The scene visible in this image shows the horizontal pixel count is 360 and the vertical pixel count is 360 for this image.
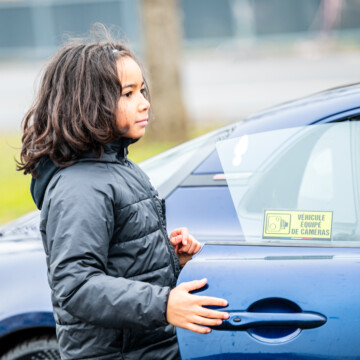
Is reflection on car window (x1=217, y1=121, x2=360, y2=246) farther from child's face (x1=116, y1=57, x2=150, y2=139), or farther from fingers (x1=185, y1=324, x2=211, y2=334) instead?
child's face (x1=116, y1=57, x2=150, y2=139)

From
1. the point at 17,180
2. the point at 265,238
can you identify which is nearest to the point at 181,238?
the point at 265,238

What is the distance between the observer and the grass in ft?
19.9

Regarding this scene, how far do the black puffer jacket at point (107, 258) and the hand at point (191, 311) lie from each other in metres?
0.02

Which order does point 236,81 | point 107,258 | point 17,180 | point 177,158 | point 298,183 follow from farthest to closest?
point 236,81 → point 17,180 → point 177,158 → point 298,183 → point 107,258

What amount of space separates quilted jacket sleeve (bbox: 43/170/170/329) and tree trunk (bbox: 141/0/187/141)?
22.2 ft

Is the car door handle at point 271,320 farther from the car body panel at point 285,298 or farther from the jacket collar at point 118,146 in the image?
the jacket collar at point 118,146

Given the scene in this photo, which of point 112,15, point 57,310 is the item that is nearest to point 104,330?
point 57,310

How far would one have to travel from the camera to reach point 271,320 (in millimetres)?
1725

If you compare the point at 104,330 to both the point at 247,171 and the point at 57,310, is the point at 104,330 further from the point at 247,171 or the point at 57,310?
the point at 247,171

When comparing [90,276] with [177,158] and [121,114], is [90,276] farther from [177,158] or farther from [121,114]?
[177,158]

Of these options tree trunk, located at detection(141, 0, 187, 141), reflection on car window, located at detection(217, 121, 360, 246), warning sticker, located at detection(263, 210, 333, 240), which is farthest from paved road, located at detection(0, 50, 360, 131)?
warning sticker, located at detection(263, 210, 333, 240)

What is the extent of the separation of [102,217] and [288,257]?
1.73ft

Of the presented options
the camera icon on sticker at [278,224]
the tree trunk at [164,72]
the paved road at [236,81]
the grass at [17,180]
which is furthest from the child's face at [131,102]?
the paved road at [236,81]

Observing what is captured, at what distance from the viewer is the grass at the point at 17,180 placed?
239 inches
